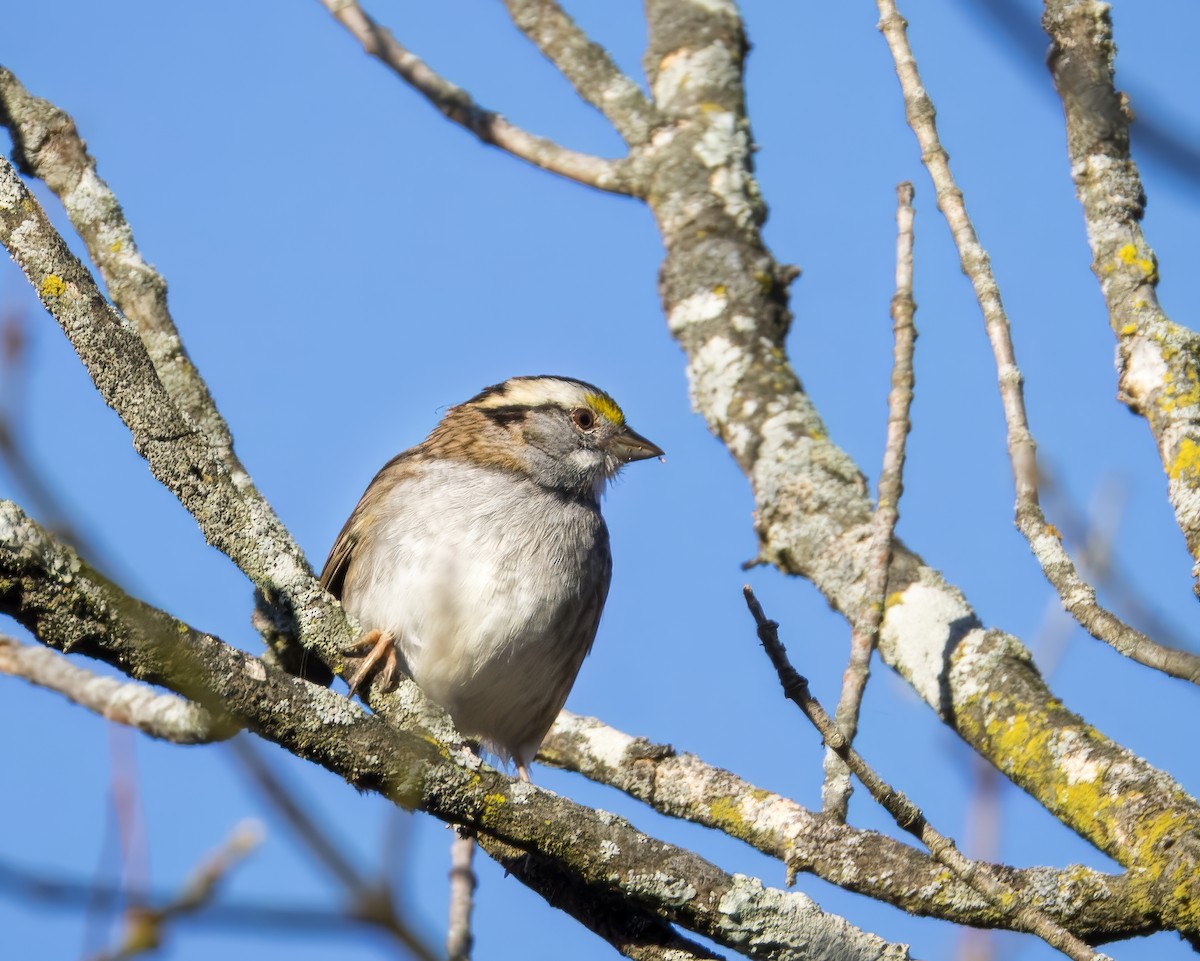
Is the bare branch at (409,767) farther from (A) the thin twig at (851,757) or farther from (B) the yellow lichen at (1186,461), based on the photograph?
(B) the yellow lichen at (1186,461)

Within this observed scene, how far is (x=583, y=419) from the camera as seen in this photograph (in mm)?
6012

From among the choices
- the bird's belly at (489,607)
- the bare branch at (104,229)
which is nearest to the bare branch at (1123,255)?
the bird's belly at (489,607)

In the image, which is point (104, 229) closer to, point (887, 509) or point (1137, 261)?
point (887, 509)

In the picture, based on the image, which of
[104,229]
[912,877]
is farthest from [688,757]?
[104,229]

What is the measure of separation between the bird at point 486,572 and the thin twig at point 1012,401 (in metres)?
1.81

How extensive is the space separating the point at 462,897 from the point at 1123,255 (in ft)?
8.68

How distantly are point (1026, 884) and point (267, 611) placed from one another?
81.6 inches

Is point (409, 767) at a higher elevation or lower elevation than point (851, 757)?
lower

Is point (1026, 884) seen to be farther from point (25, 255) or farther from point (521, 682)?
point (25, 255)

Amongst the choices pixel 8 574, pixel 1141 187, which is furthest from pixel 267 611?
pixel 1141 187

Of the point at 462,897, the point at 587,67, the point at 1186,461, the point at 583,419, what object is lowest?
the point at 462,897

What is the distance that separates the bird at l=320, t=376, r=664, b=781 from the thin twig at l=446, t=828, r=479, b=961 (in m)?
0.59

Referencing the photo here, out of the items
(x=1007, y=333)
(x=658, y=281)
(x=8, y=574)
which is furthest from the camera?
(x=658, y=281)

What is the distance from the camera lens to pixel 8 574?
2.47 m
